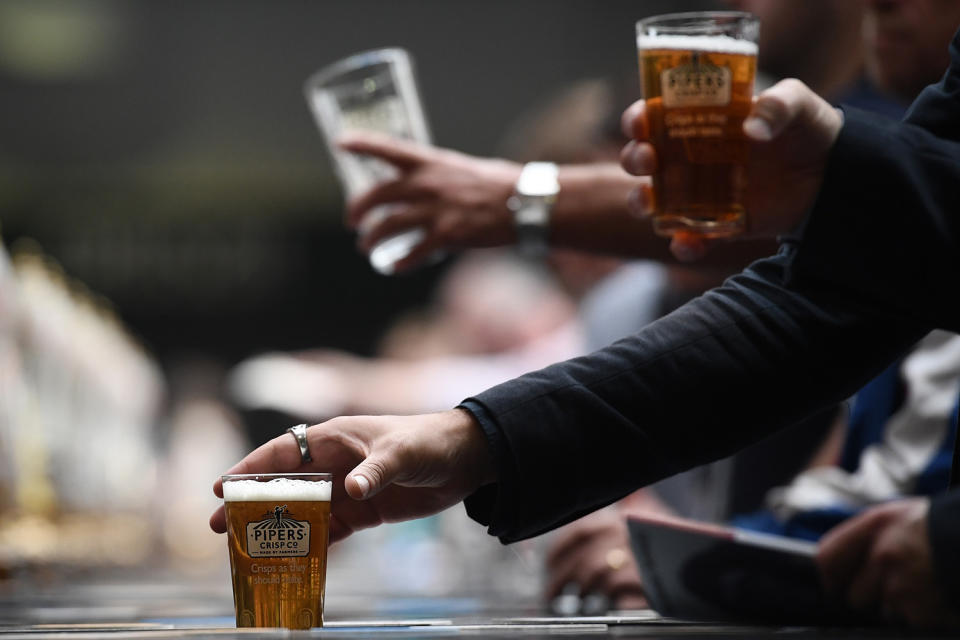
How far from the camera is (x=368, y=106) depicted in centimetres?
197

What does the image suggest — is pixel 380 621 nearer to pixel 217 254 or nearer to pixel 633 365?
pixel 633 365

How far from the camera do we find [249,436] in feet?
33.6

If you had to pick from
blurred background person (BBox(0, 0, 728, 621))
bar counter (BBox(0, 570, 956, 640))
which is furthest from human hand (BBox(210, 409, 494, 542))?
blurred background person (BBox(0, 0, 728, 621))

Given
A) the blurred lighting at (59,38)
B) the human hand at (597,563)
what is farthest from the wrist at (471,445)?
the blurred lighting at (59,38)

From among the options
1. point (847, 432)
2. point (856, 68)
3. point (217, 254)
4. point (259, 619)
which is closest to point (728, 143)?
point (259, 619)

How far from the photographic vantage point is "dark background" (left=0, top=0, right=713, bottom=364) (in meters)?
8.44

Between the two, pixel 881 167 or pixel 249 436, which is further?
pixel 249 436

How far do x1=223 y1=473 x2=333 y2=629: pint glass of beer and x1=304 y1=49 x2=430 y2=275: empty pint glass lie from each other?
2.85 ft

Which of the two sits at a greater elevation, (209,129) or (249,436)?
(209,129)

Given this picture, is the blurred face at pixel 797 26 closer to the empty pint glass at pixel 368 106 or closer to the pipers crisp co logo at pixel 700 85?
the empty pint glass at pixel 368 106

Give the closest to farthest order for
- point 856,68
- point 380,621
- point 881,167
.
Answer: point 881,167 → point 380,621 → point 856,68

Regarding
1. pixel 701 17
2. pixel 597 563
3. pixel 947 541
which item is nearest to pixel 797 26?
pixel 597 563

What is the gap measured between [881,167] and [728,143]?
13 centimetres

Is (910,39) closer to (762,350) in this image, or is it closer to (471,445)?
(762,350)
